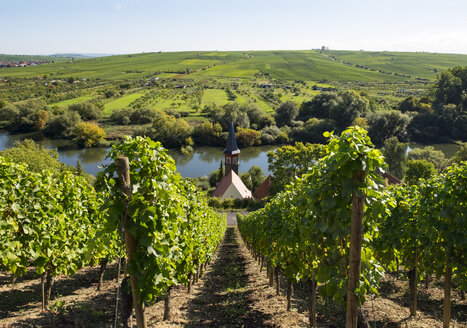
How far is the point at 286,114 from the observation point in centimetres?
9206

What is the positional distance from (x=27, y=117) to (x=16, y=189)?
298ft

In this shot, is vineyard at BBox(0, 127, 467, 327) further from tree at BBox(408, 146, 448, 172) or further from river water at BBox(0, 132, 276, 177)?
river water at BBox(0, 132, 276, 177)

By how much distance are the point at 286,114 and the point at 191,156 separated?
33404 millimetres

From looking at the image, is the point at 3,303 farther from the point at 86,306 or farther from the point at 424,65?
the point at 424,65

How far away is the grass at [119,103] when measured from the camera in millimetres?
101000

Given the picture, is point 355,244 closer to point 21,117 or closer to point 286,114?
point 286,114

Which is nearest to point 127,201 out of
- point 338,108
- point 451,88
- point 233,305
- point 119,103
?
point 233,305

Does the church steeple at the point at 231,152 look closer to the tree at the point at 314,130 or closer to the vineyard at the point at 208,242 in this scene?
the vineyard at the point at 208,242

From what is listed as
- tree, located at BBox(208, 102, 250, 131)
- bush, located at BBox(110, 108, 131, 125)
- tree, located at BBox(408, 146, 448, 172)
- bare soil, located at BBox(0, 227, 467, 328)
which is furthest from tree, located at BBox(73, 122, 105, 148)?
bare soil, located at BBox(0, 227, 467, 328)

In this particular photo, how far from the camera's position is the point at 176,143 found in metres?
81.3

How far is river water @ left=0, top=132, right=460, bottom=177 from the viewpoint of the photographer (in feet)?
220

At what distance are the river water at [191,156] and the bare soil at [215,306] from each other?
171ft

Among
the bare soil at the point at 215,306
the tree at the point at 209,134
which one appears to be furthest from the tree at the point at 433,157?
the tree at the point at 209,134

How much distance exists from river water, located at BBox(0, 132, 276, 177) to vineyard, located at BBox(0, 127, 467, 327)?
53.1 metres
